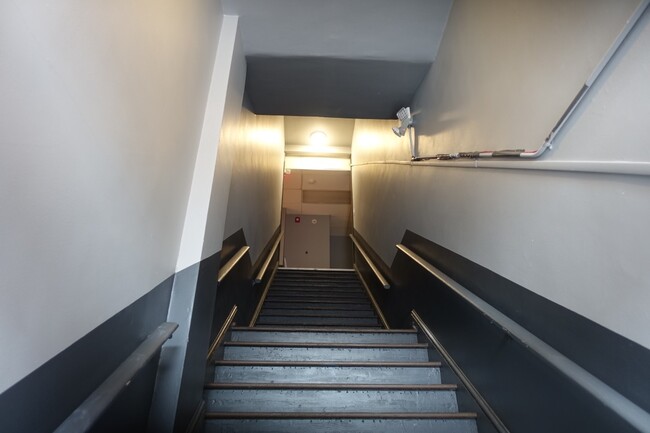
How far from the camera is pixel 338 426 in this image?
1475 mm

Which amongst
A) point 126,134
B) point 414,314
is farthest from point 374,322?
point 126,134

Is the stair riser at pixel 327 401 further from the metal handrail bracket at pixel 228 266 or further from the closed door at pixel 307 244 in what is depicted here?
the closed door at pixel 307 244

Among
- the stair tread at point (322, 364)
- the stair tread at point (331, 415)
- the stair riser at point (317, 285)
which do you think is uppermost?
the stair riser at point (317, 285)

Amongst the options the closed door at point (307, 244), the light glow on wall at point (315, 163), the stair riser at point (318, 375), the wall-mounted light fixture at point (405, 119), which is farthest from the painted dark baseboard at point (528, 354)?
the closed door at point (307, 244)

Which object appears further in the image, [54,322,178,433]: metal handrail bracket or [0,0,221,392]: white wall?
[54,322,178,433]: metal handrail bracket

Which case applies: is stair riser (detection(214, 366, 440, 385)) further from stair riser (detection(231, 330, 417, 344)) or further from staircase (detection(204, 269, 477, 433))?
stair riser (detection(231, 330, 417, 344))

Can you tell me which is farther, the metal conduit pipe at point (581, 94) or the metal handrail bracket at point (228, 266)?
the metal handrail bracket at point (228, 266)

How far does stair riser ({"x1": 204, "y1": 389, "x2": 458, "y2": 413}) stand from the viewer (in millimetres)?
1593

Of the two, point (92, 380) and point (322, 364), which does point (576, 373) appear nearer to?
point (322, 364)

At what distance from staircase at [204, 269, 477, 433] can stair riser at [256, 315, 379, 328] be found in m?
0.94

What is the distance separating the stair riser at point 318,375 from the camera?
5.71 feet

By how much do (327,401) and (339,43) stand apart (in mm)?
2330

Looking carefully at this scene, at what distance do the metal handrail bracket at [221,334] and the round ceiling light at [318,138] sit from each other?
480cm

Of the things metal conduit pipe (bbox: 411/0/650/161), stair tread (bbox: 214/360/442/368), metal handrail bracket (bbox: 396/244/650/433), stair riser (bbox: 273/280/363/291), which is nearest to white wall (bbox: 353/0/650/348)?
metal conduit pipe (bbox: 411/0/650/161)
